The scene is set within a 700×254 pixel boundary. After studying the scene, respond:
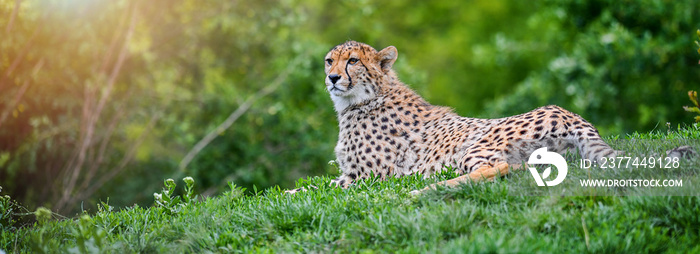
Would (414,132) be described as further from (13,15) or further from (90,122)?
(90,122)

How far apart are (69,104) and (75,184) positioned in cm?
115

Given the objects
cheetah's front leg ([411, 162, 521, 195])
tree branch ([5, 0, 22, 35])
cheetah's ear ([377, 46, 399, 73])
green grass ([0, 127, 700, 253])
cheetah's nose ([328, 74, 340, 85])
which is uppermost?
tree branch ([5, 0, 22, 35])

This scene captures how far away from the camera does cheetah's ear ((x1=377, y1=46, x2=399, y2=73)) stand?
21.3ft

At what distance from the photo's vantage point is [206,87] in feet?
41.7

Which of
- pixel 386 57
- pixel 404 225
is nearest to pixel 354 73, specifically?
pixel 386 57

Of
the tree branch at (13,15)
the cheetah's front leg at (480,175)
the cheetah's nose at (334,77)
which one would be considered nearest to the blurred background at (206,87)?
the tree branch at (13,15)

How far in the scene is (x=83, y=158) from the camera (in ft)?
31.8

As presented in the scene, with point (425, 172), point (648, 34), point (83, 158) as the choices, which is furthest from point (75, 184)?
point (648, 34)

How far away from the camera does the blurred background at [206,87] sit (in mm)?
9492

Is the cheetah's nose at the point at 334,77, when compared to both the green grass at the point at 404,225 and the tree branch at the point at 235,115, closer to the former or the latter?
the green grass at the point at 404,225

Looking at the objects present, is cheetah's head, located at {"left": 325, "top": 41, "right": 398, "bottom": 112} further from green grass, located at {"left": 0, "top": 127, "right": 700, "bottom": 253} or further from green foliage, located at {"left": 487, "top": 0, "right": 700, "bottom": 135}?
green foliage, located at {"left": 487, "top": 0, "right": 700, "bottom": 135}

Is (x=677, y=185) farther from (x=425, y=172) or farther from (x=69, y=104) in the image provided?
(x=69, y=104)

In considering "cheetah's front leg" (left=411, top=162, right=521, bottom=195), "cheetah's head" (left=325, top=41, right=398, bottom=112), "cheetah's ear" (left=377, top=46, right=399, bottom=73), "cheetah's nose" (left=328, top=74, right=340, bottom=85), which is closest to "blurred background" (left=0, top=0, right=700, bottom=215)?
"cheetah's ear" (left=377, top=46, right=399, bottom=73)

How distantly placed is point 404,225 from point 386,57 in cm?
293
